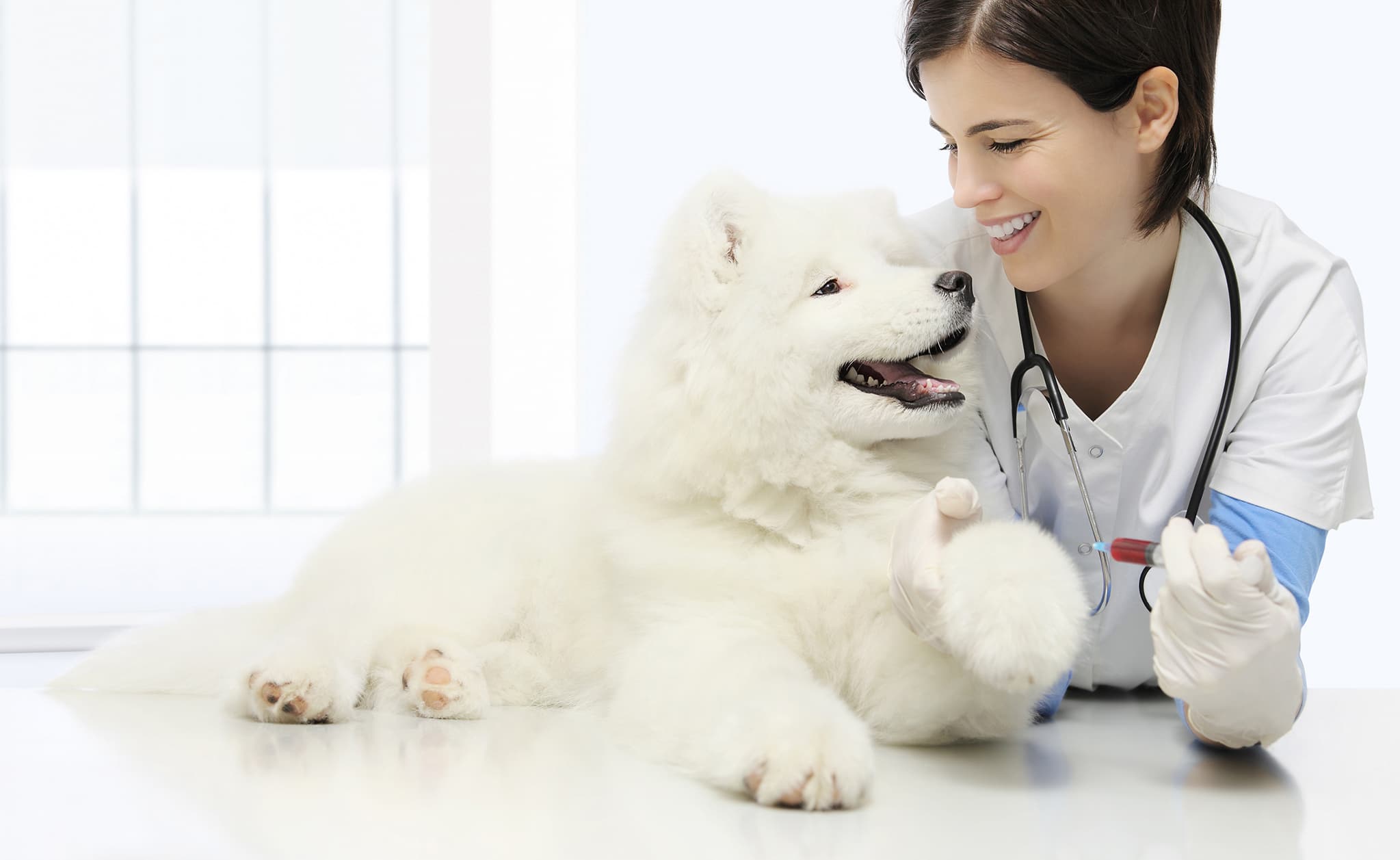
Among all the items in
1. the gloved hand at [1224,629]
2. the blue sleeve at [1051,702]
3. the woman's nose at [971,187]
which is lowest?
the blue sleeve at [1051,702]

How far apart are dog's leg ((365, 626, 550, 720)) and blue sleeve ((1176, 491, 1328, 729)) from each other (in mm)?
1169

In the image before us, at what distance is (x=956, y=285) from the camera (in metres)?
1.82

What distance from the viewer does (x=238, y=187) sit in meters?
5.38

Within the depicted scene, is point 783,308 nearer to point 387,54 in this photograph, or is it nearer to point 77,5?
point 387,54

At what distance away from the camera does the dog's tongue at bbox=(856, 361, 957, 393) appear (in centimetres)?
185

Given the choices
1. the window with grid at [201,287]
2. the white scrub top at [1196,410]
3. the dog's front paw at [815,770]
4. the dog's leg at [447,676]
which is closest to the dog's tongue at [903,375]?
the white scrub top at [1196,410]

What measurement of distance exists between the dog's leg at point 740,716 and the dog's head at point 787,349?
11.2 inches

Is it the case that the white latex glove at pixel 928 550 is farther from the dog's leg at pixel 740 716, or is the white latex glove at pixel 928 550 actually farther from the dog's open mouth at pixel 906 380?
the dog's open mouth at pixel 906 380

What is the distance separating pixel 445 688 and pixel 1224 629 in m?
1.23

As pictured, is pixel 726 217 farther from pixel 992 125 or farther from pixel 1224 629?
pixel 1224 629

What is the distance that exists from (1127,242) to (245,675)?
68.1 inches

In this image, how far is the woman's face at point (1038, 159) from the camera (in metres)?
1.85

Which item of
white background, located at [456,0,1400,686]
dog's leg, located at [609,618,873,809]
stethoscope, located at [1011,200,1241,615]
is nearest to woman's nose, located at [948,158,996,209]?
stethoscope, located at [1011,200,1241,615]

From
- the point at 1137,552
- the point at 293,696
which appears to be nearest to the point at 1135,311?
the point at 1137,552
